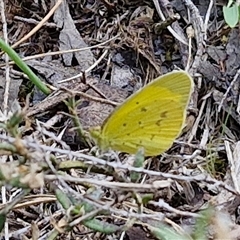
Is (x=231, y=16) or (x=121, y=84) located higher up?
(x=231, y=16)

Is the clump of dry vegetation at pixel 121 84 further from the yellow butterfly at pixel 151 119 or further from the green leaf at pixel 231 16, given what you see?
the green leaf at pixel 231 16

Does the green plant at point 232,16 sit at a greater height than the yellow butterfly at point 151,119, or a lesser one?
greater

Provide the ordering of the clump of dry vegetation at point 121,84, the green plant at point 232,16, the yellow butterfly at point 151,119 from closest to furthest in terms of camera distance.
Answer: the yellow butterfly at point 151,119, the clump of dry vegetation at point 121,84, the green plant at point 232,16

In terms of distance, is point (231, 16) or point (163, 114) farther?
point (231, 16)

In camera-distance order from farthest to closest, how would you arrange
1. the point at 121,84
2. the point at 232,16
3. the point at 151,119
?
the point at 121,84
the point at 232,16
the point at 151,119

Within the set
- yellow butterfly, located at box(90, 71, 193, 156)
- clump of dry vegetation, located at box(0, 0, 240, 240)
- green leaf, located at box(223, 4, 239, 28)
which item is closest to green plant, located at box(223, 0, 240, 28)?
green leaf, located at box(223, 4, 239, 28)

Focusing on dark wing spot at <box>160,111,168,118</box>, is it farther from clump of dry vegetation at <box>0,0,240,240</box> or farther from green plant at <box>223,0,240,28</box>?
green plant at <box>223,0,240,28</box>

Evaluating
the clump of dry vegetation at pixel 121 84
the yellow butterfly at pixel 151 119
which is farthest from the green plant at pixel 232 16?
the yellow butterfly at pixel 151 119

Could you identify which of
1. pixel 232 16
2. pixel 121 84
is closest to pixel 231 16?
pixel 232 16

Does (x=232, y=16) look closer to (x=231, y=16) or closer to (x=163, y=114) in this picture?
(x=231, y=16)
